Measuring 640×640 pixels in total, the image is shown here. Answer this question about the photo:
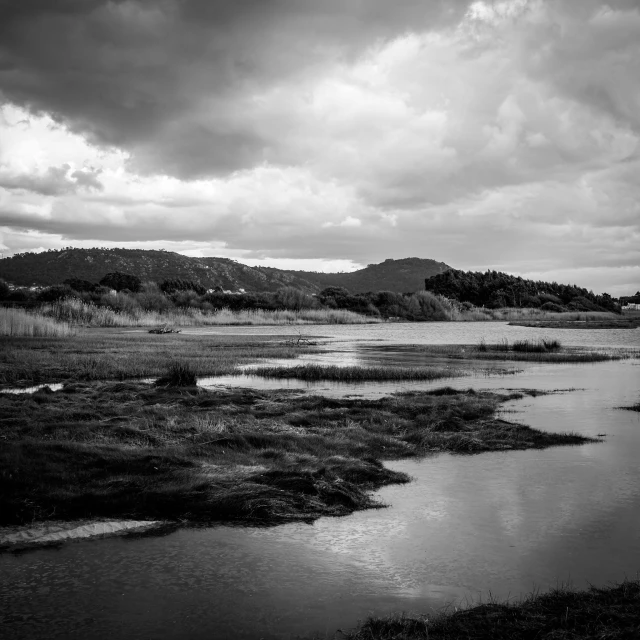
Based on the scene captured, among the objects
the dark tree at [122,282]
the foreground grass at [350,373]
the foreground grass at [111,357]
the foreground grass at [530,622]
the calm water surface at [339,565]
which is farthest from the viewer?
the dark tree at [122,282]

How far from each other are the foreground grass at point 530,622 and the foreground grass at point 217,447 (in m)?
3.14

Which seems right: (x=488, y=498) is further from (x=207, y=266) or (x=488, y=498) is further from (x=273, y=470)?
(x=207, y=266)

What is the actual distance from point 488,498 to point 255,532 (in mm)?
3512

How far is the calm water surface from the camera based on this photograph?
5844mm

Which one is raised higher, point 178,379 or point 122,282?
point 122,282

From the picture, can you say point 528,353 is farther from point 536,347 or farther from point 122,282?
point 122,282

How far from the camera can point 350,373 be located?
25.0 metres

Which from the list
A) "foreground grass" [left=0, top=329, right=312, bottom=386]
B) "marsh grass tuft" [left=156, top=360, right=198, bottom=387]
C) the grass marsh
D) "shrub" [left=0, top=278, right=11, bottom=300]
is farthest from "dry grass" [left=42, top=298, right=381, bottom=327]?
"marsh grass tuft" [left=156, top=360, right=198, bottom=387]

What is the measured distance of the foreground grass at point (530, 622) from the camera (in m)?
5.33

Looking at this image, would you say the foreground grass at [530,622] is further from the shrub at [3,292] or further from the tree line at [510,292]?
the tree line at [510,292]

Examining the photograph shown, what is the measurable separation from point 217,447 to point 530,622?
23.4ft

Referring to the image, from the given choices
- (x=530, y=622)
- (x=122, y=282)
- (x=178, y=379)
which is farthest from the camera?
(x=122, y=282)

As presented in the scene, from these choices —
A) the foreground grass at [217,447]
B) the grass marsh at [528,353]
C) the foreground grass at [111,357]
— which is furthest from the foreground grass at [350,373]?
the grass marsh at [528,353]

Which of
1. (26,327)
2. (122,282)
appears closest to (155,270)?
(122,282)
